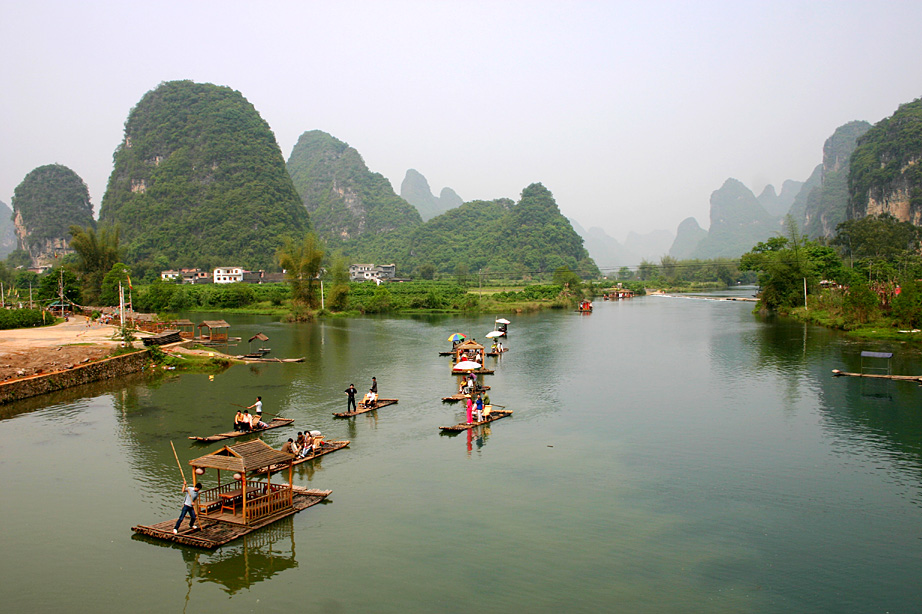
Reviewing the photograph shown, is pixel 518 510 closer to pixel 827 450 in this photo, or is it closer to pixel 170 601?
pixel 170 601

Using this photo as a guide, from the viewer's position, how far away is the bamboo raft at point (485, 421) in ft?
63.8

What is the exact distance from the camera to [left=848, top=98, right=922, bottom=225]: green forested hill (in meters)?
95.7

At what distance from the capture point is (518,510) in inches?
527

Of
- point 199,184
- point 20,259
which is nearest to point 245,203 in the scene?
point 199,184

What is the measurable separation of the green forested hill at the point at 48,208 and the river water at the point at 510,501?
5287 inches

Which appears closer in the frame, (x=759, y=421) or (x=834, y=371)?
(x=759, y=421)

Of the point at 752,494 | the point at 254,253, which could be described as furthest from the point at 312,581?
the point at 254,253

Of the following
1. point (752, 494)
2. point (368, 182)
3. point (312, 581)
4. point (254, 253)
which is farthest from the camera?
point (368, 182)

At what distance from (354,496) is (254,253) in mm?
109311

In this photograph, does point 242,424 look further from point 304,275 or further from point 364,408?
point 304,275

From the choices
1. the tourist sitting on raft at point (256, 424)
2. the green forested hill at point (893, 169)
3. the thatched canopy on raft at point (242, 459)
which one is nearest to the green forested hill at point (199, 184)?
the tourist sitting on raft at point (256, 424)

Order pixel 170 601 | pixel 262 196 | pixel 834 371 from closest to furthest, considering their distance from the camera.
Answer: pixel 170 601 < pixel 834 371 < pixel 262 196

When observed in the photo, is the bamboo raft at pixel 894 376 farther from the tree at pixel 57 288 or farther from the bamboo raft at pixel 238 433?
the tree at pixel 57 288

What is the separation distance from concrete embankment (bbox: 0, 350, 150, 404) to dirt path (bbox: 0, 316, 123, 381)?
2.04ft
